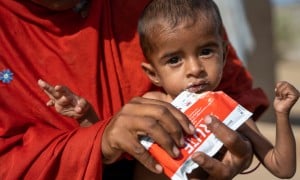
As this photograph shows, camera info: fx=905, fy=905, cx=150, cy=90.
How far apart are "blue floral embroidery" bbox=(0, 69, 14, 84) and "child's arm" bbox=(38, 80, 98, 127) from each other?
0.82ft

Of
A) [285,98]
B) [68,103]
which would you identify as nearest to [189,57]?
[285,98]

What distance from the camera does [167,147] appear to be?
2.81 meters

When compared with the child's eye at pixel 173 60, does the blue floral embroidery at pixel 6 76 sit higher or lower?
higher

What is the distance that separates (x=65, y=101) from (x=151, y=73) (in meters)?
0.49

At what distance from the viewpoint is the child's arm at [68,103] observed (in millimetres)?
3025

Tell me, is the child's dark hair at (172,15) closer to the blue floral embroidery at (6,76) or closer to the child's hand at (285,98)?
the child's hand at (285,98)

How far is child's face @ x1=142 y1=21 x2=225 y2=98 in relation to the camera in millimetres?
3191

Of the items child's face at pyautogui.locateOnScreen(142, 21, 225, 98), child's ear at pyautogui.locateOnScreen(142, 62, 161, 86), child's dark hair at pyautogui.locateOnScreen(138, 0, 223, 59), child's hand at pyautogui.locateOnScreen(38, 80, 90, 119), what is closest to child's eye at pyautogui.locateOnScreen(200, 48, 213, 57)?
child's face at pyautogui.locateOnScreen(142, 21, 225, 98)

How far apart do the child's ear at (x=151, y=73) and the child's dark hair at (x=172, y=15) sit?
4cm

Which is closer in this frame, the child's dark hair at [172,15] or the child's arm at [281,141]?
the child's arm at [281,141]

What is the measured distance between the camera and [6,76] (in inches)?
132

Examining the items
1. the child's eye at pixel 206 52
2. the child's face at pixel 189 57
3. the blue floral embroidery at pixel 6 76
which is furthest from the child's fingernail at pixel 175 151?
the blue floral embroidery at pixel 6 76

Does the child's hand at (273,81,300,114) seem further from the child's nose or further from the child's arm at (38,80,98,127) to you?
the child's arm at (38,80,98,127)

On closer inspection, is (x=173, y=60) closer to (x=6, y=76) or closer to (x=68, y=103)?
(x=68, y=103)
